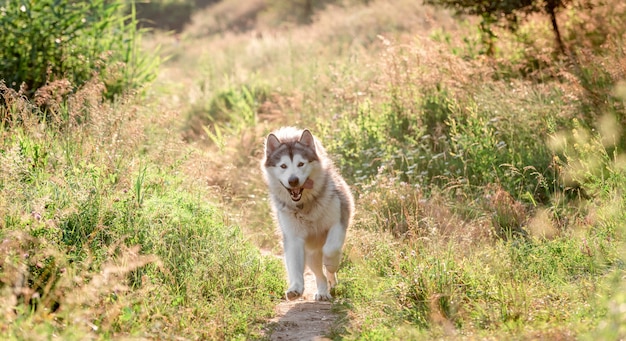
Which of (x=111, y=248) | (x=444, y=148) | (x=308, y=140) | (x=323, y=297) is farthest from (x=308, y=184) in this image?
(x=444, y=148)

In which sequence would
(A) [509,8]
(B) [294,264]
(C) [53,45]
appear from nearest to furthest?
1. (B) [294,264]
2. (A) [509,8]
3. (C) [53,45]

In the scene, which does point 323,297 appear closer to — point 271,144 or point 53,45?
point 271,144

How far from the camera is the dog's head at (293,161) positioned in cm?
687

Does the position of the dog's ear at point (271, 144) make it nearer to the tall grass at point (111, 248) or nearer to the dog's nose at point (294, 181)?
the dog's nose at point (294, 181)

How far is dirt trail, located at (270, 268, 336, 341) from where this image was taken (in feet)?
19.0

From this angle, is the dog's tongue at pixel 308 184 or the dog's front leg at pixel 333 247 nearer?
the dog's front leg at pixel 333 247

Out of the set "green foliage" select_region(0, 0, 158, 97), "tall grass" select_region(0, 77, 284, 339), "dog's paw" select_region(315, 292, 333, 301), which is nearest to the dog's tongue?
"tall grass" select_region(0, 77, 284, 339)

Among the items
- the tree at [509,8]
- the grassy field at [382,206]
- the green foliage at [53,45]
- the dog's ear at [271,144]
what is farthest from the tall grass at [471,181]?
the green foliage at [53,45]

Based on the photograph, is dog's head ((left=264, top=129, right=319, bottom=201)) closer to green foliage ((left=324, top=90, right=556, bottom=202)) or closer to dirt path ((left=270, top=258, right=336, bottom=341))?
dirt path ((left=270, top=258, right=336, bottom=341))

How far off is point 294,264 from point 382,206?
188cm

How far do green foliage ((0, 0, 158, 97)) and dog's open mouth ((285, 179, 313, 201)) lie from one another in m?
3.83

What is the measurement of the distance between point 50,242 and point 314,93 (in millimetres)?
7010

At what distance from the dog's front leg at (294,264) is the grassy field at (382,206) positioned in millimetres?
264

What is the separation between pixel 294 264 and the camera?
22.0ft
